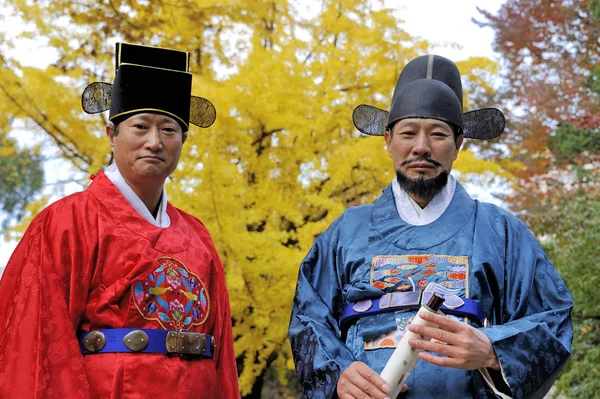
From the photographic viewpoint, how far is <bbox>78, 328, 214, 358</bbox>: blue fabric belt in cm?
264

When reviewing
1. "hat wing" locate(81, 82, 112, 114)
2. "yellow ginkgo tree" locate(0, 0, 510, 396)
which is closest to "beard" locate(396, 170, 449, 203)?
"hat wing" locate(81, 82, 112, 114)

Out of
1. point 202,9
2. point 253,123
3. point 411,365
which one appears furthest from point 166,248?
Answer: point 202,9

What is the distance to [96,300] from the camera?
8.75 ft

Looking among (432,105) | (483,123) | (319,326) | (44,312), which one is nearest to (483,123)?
(483,123)

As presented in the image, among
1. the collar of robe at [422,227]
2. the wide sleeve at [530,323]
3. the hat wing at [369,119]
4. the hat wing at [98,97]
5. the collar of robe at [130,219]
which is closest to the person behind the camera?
the wide sleeve at [530,323]

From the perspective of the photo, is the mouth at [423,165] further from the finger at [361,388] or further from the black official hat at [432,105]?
the finger at [361,388]

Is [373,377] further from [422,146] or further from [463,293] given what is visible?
[422,146]

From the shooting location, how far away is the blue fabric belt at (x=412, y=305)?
2438 millimetres

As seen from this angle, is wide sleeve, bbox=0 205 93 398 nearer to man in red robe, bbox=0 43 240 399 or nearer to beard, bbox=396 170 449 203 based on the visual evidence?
man in red robe, bbox=0 43 240 399

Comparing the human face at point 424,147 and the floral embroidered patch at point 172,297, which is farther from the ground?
the human face at point 424,147

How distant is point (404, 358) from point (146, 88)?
60.5 inches

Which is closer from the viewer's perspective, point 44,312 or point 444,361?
point 444,361

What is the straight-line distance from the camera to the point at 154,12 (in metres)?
6.39

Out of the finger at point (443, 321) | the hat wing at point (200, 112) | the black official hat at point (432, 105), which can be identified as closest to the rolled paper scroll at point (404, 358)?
the finger at point (443, 321)
